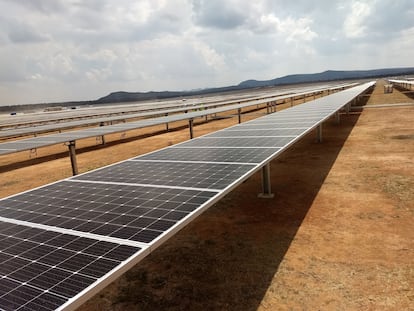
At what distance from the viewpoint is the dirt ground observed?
6.59 m

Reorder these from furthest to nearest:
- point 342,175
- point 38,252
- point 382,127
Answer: point 382,127 < point 342,175 < point 38,252

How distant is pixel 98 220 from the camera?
592 centimetres

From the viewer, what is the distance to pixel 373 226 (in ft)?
30.6

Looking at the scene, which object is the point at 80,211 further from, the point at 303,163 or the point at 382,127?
the point at 382,127

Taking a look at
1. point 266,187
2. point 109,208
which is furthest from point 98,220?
point 266,187

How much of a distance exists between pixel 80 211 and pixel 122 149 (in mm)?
21032

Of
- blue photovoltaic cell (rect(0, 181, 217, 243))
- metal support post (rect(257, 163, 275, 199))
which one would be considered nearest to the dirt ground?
metal support post (rect(257, 163, 275, 199))

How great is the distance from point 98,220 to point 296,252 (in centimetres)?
496

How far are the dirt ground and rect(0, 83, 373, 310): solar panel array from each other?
205 cm

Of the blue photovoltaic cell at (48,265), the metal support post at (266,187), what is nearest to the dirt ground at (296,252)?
the metal support post at (266,187)

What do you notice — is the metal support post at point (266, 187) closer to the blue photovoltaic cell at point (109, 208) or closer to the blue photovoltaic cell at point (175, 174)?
the blue photovoltaic cell at point (175, 174)

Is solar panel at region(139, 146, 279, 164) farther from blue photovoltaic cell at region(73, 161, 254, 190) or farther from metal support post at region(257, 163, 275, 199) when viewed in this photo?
metal support post at region(257, 163, 275, 199)

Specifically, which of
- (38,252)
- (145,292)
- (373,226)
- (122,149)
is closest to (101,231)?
(38,252)

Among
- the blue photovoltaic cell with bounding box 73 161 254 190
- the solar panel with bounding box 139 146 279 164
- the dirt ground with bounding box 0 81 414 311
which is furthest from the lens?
the solar panel with bounding box 139 146 279 164
